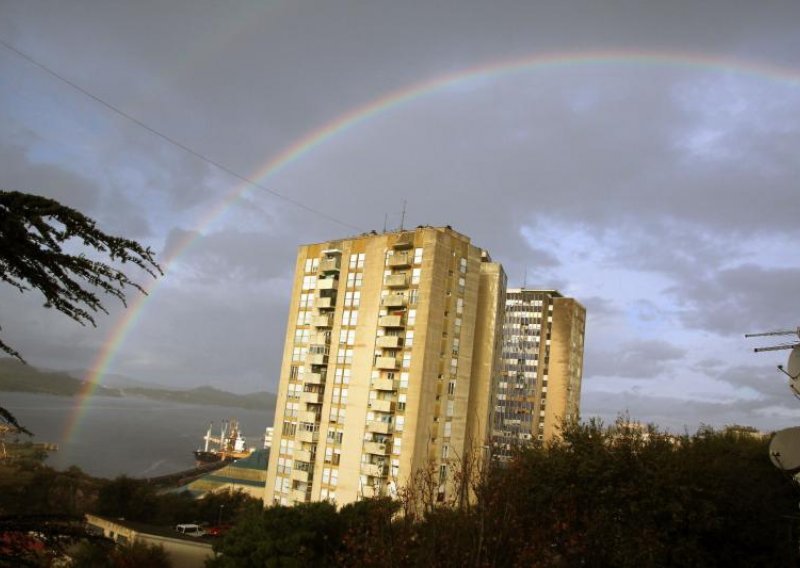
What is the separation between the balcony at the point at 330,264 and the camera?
47.9 metres

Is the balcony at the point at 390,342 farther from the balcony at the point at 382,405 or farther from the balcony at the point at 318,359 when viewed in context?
the balcony at the point at 318,359

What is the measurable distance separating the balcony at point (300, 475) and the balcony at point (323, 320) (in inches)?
426

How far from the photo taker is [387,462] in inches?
1644

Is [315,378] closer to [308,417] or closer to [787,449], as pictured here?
[308,417]

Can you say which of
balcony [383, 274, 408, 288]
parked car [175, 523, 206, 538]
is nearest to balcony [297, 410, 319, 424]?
parked car [175, 523, 206, 538]

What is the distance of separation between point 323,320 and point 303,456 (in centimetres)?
1013

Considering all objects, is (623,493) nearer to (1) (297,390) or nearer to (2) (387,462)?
(2) (387,462)

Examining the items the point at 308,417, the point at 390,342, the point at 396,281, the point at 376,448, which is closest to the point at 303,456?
the point at 308,417

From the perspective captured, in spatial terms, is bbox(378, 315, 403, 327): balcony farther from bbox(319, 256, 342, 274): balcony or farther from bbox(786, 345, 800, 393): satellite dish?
bbox(786, 345, 800, 393): satellite dish

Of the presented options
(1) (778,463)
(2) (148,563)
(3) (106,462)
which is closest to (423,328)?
(2) (148,563)

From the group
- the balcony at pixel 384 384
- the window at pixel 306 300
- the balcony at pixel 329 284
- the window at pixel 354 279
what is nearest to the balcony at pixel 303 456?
the balcony at pixel 384 384

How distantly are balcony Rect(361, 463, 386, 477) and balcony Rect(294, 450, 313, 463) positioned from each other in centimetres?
526

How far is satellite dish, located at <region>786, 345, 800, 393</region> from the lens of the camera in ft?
67.8

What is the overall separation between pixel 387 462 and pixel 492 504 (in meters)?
27.4
